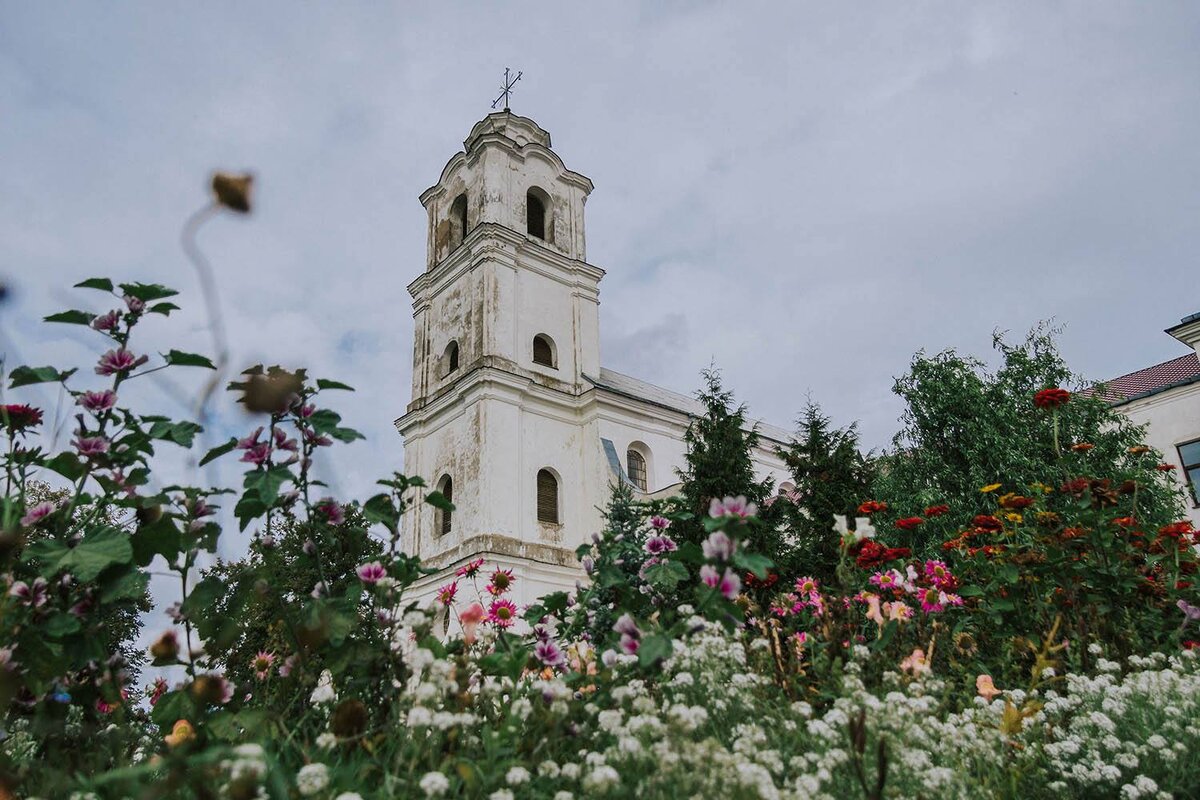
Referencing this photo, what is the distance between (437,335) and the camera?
27.3 m

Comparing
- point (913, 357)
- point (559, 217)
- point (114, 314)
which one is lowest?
point (114, 314)

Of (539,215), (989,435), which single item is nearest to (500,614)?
(989,435)

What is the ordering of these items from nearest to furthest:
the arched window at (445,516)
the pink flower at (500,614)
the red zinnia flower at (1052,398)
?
the pink flower at (500,614)
the red zinnia flower at (1052,398)
the arched window at (445,516)

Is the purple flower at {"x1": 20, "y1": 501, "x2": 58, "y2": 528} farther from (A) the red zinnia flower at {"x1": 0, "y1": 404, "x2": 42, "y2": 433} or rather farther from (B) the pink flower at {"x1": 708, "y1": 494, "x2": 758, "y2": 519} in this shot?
(B) the pink flower at {"x1": 708, "y1": 494, "x2": 758, "y2": 519}

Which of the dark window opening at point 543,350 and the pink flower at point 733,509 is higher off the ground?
the dark window opening at point 543,350

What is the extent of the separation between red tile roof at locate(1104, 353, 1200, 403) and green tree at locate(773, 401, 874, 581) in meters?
8.78

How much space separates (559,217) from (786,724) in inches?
1082

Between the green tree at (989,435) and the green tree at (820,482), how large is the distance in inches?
52.6

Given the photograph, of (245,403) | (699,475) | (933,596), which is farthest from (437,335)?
(245,403)

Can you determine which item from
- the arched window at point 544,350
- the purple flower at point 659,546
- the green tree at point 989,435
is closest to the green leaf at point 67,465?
the purple flower at point 659,546

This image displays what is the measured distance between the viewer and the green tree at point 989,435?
51.7 ft

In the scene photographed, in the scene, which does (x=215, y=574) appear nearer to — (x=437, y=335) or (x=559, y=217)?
(x=437, y=335)

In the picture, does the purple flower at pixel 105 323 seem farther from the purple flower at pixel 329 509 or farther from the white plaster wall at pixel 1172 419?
the white plaster wall at pixel 1172 419

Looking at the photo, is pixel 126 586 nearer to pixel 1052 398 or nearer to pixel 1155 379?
pixel 1052 398
